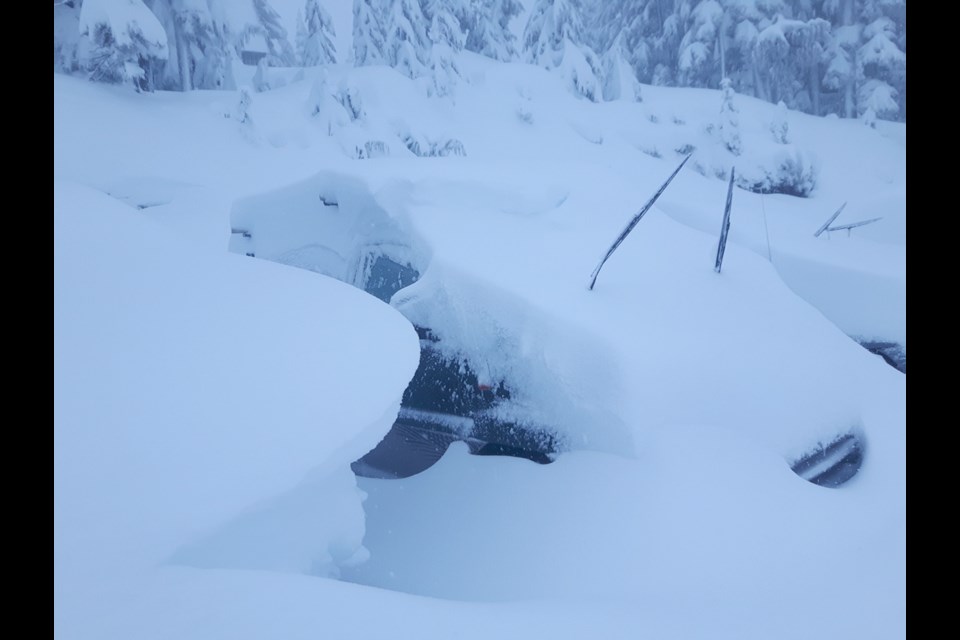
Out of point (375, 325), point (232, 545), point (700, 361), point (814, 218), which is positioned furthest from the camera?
point (814, 218)

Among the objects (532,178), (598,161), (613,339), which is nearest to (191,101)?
(532,178)

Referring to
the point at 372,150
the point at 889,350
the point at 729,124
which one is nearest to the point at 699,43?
the point at 729,124

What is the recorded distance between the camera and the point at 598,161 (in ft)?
36.5

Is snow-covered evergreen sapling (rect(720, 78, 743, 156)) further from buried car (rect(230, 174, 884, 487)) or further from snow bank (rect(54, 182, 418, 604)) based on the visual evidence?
snow bank (rect(54, 182, 418, 604))

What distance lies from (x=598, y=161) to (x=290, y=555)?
32.8 ft

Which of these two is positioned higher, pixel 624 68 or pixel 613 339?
pixel 624 68

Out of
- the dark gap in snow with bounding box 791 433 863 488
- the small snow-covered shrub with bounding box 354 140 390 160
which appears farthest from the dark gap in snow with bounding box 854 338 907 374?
the small snow-covered shrub with bounding box 354 140 390 160

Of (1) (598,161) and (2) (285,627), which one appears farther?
(1) (598,161)

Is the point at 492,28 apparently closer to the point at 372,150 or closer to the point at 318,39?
the point at 318,39

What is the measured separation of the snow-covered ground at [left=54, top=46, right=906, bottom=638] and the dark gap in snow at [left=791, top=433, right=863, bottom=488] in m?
0.09

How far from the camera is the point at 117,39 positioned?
795cm

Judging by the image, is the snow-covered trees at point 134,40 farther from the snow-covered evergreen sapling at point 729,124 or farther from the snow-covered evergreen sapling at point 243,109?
the snow-covered evergreen sapling at point 729,124

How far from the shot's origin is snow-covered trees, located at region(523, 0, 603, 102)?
13.7m

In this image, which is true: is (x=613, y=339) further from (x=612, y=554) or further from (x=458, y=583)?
(x=458, y=583)
